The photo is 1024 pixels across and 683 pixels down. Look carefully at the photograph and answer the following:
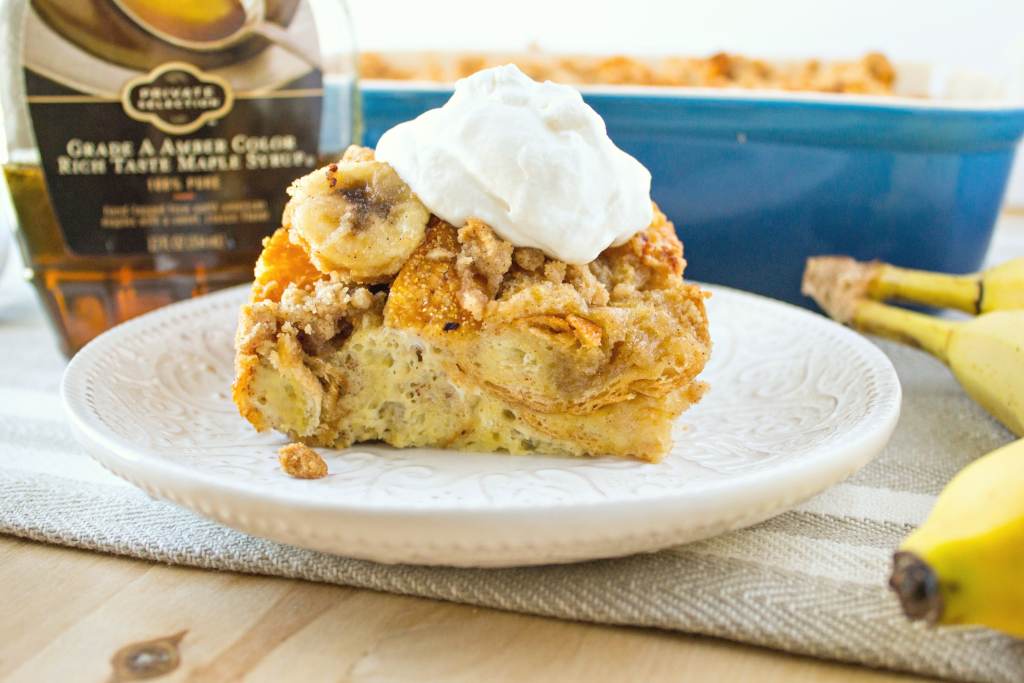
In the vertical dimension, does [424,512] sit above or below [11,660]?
above

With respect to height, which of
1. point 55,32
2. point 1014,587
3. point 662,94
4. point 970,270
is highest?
point 55,32

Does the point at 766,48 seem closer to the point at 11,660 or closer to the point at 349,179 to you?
the point at 349,179

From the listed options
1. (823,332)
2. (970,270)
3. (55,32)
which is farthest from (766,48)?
(55,32)

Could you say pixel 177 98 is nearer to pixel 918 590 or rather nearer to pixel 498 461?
pixel 498 461

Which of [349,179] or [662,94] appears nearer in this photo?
[349,179]

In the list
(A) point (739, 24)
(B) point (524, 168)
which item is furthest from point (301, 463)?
(A) point (739, 24)

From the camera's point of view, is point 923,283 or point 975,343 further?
point 923,283
